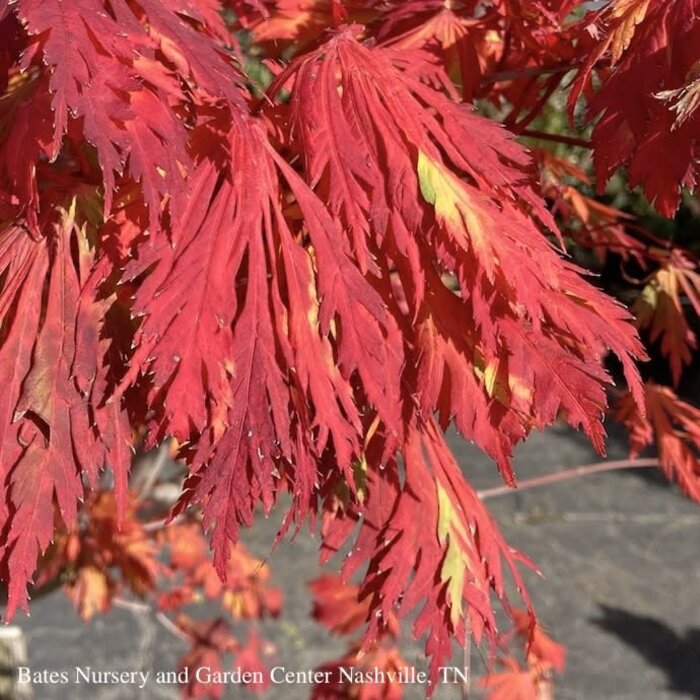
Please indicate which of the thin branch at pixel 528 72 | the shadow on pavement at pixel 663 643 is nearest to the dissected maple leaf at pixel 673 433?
the thin branch at pixel 528 72

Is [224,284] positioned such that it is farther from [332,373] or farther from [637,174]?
[637,174]

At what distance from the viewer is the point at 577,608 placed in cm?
249

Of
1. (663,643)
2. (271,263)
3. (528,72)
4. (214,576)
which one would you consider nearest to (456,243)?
(271,263)

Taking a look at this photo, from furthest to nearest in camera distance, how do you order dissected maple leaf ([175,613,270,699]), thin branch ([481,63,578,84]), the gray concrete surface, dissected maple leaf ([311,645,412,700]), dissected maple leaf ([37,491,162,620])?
the gray concrete surface
dissected maple leaf ([175,613,270,699])
dissected maple leaf ([37,491,162,620])
dissected maple leaf ([311,645,412,700])
thin branch ([481,63,578,84])

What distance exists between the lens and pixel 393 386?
56 centimetres

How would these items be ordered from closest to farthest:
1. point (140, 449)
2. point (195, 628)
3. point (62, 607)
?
point (140, 449) → point (195, 628) → point (62, 607)

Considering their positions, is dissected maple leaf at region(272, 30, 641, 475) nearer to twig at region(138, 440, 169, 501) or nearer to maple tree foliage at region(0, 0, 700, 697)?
maple tree foliage at region(0, 0, 700, 697)

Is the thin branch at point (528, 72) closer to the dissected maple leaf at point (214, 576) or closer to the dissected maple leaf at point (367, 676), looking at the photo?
the dissected maple leaf at point (367, 676)

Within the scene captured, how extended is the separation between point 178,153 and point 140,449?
3.59 ft

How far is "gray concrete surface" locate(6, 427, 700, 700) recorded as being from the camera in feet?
7.34

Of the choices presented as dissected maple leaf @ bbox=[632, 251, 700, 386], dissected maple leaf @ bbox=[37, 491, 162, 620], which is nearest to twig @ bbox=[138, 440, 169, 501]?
dissected maple leaf @ bbox=[37, 491, 162, 620]

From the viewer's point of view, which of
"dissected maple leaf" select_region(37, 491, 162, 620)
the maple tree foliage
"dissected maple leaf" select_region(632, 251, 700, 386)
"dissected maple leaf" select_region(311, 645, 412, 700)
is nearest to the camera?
the maple tree foliage

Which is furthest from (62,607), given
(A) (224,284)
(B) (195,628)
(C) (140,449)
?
(A) (224,284)

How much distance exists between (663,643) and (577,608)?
26 centimetres
